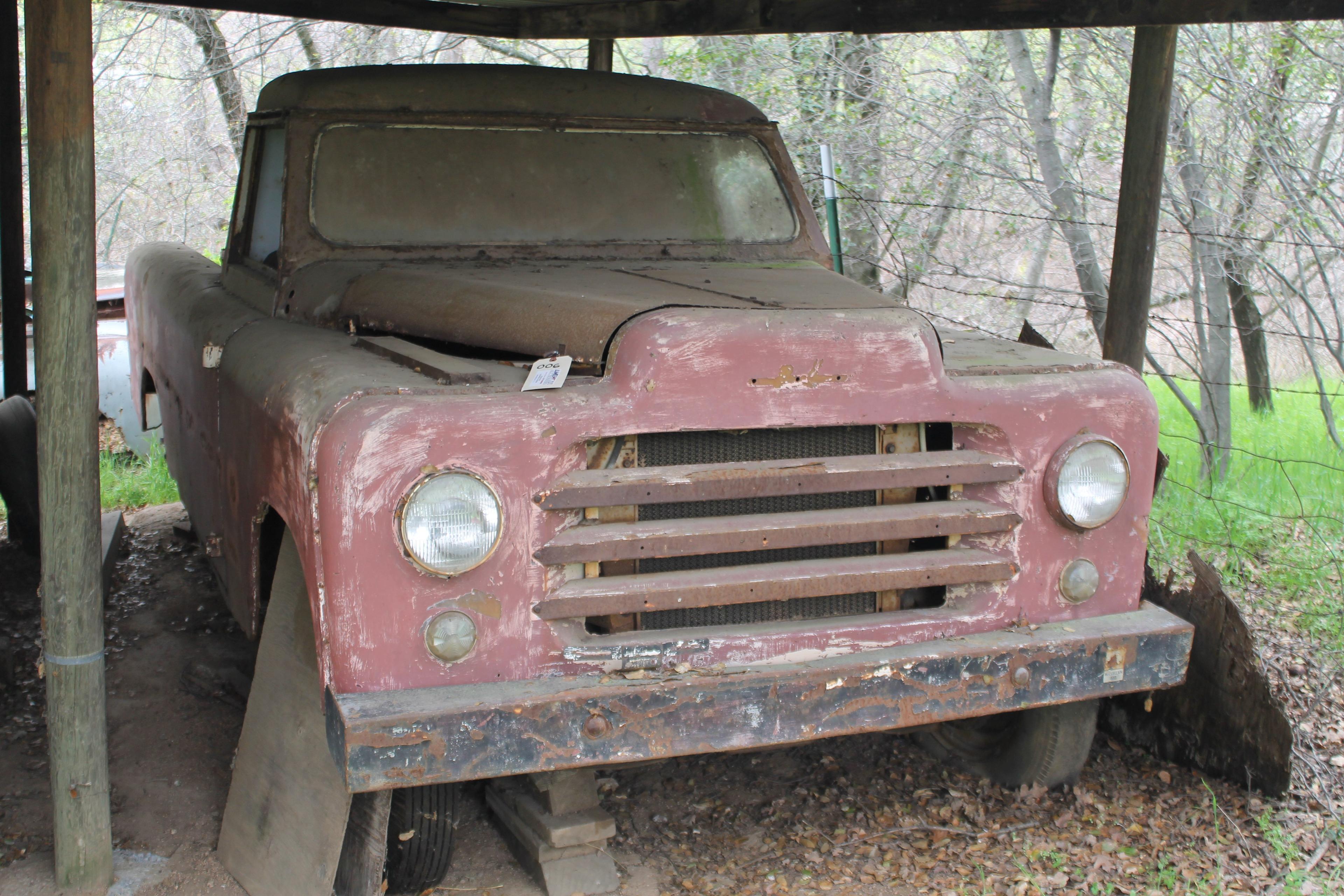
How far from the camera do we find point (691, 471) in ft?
7.89

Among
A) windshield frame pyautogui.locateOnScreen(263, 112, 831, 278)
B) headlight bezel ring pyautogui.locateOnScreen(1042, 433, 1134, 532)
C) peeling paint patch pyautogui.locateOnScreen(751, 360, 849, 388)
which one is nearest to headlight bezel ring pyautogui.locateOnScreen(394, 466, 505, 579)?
peeling paint patch pyautogui.locateOnScreen(751, 360, 849, 388)

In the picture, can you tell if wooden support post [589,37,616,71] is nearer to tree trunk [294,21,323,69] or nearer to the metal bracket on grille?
the metal bracket on grille

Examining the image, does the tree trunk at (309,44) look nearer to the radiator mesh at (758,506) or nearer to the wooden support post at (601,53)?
the wooden support post at (601,53)

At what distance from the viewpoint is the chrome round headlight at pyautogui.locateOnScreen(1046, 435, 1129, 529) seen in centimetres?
264

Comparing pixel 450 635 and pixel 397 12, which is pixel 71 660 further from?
pixel 397 12

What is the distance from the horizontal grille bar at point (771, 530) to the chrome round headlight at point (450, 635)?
18cm

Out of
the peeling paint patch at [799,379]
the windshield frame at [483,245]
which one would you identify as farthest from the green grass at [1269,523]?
the peeling paint patch at [799,379]

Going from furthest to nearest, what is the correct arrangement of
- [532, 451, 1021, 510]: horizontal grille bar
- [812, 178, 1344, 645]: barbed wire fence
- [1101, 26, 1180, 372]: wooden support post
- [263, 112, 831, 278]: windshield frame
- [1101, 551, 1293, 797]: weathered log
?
[812, 178, 1344, 645]: barbed wire fence, [1101, 26, 1180, 372]: wooden support post, [263, 112, 831, 278]: windshield frame, [1101, 551, 1293, 797]: weathered log, [532, 451, 1021, 510]: horizontal grille bar

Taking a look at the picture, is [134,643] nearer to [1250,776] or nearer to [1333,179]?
[1250,776]

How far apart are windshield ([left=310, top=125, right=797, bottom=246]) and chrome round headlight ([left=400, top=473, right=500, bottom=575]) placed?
4.94ft

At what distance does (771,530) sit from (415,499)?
27.5 inches

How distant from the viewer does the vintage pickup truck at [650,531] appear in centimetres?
224

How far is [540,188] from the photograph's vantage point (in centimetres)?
373

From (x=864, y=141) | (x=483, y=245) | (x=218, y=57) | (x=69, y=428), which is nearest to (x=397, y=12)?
(x=483, y=245)
